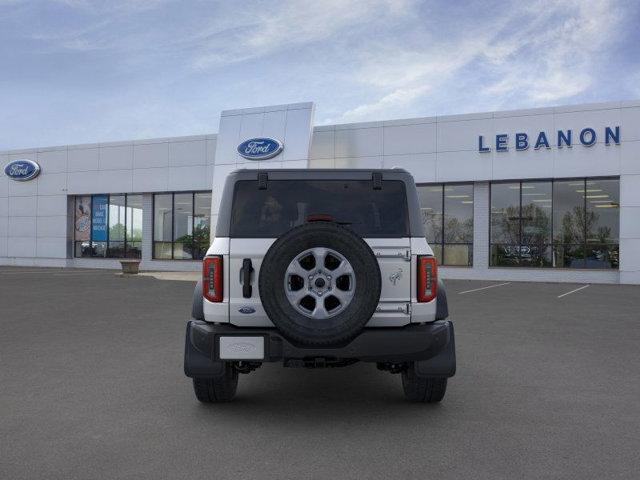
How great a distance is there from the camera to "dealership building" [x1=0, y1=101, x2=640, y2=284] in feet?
73.1

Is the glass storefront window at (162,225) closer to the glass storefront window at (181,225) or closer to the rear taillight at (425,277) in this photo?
the glass storefront window at (181,225)

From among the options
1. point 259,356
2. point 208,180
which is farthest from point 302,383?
point 208,180

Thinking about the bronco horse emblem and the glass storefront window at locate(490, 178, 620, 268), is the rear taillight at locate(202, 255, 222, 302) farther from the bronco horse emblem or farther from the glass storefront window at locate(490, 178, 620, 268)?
the glass storefront window at locate(490, 178, 620, 268)

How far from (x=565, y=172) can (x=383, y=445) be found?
21181 millimetres

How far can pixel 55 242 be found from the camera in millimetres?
32188

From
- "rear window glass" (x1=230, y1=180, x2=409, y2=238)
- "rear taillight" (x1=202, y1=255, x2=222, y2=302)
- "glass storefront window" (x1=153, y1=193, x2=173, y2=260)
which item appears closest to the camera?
"rear taillight" (x1=202, y1=255, x2=222, y2=302)

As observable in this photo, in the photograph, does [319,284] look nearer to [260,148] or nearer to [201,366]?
[201,366]

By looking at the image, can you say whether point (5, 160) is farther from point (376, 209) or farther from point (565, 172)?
point (376, 209)

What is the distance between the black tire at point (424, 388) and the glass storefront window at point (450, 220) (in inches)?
788

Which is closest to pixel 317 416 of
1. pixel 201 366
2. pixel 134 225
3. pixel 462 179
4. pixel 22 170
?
pixel 201 366

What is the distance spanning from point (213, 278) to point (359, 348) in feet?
3.97

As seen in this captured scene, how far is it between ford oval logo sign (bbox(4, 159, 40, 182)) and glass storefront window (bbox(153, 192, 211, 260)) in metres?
7.79

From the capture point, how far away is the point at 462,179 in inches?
956

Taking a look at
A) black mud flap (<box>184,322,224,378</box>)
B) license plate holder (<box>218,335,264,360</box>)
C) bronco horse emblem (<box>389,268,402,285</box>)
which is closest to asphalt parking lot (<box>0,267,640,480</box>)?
black mud flap (<box>184,322,224,378</box>)
